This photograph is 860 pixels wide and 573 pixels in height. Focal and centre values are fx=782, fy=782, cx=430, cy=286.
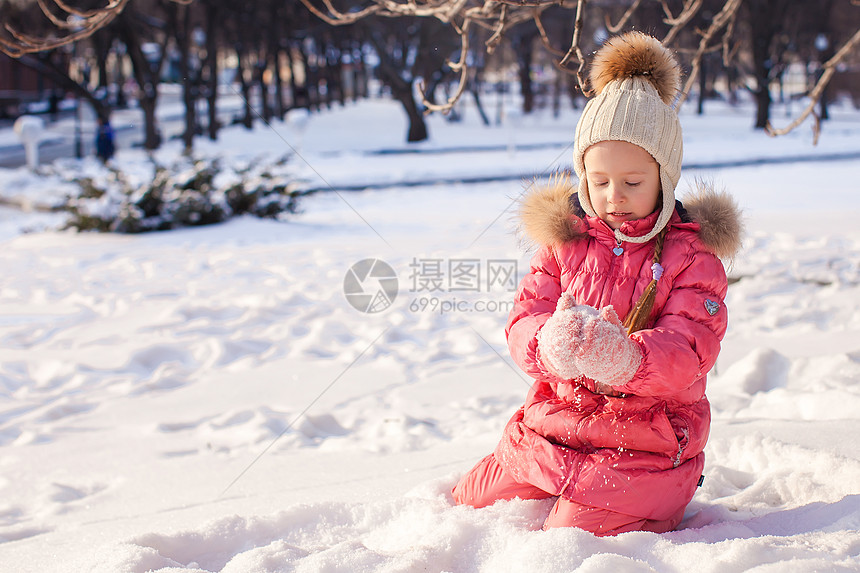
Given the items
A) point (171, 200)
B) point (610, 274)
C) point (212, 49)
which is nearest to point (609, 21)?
point (610, 274)

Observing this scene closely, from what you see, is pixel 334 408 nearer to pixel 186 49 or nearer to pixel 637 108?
pixel 637 108

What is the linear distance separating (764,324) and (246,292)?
326cm

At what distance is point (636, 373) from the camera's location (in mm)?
A: 1845

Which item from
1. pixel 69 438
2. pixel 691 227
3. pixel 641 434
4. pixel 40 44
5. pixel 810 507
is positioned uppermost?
pixel 40 44

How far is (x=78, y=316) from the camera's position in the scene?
485cm

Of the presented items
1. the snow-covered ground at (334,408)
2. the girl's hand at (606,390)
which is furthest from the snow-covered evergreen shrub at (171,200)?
the girl's hand at (606,390)

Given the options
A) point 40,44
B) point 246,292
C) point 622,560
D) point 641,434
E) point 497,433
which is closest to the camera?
point 622,560

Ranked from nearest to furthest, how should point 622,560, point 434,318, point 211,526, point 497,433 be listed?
point 622,560
point 211,526
point 497,433
point 434,318

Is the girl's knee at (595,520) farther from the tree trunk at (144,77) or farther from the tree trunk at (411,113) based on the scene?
the tree trunk at (144,77)

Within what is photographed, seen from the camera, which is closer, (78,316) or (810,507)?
(810,507)

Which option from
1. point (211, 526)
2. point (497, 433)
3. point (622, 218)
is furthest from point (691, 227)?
point (211, 526)

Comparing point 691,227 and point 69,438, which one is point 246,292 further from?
point 691,227

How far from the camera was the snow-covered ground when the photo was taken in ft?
6.41
